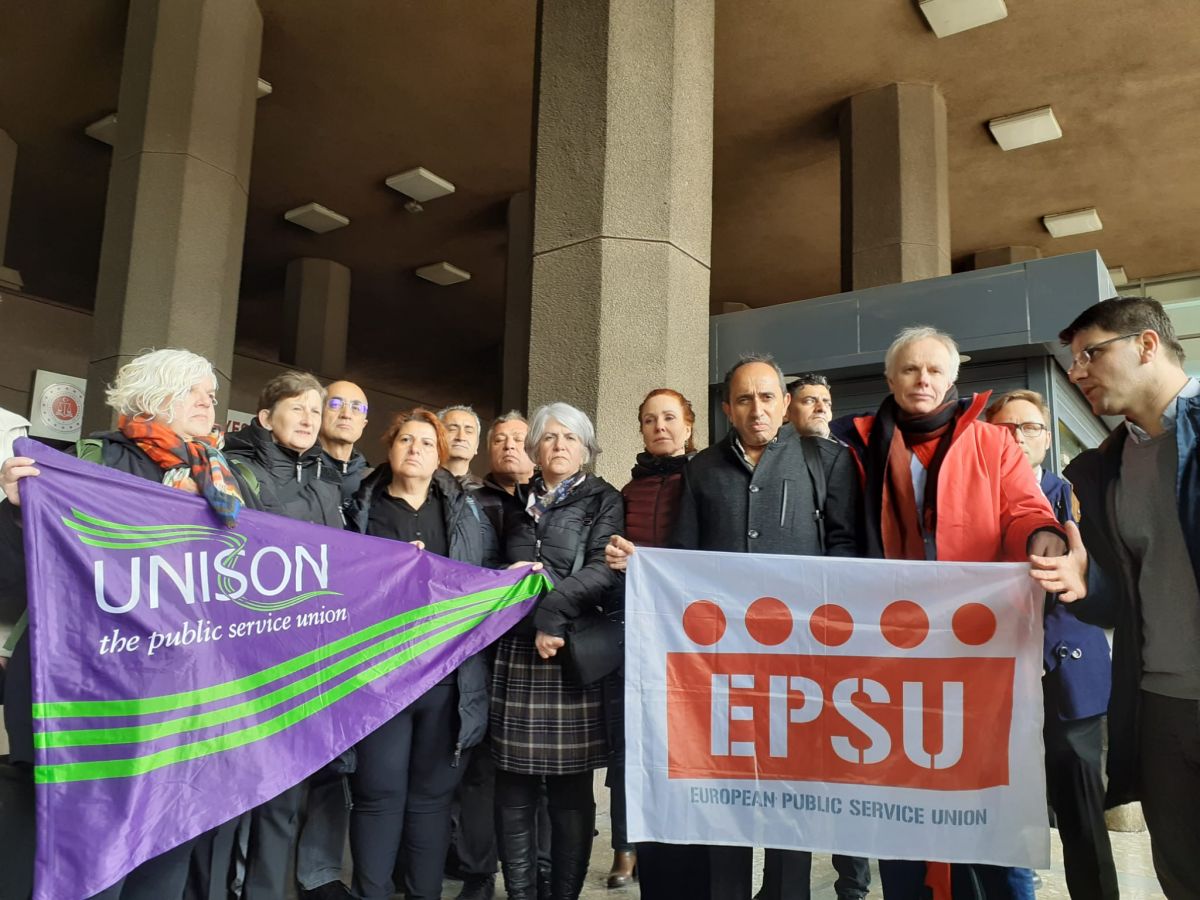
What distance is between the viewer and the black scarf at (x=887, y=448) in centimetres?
273

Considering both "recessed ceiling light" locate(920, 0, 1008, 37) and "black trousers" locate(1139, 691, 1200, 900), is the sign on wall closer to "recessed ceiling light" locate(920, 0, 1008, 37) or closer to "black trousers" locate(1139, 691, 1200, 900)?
"recessed ceiling light" locate(920, 0, 1008, 37)

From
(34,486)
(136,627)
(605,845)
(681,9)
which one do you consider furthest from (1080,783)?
(681,9)

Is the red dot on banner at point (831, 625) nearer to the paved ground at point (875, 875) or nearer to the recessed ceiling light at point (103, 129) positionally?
the paved ground at point (875, 875)

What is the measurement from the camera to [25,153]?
38.4 feet

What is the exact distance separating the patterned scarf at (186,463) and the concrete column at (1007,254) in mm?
12657

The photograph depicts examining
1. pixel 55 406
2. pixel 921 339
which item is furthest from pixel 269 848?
pixel 55 406

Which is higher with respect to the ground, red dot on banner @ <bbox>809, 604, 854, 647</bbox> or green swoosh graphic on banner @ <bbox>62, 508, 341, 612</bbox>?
green swoosh graphic on banner @ <bbox>62, 508, 341, 612</bbox>

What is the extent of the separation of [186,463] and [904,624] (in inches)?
85.1

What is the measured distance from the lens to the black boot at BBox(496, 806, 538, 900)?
3135 millimetres

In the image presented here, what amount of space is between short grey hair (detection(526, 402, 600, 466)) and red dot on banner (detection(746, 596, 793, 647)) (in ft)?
2.93

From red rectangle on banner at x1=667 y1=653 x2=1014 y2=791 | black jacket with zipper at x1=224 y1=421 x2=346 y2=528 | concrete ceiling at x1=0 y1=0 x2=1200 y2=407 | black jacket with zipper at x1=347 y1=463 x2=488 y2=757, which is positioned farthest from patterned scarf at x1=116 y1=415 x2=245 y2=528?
concrete ceiling at x1=0 y1=0 x2=1200 y2=407

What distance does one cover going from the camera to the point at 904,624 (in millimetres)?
2752

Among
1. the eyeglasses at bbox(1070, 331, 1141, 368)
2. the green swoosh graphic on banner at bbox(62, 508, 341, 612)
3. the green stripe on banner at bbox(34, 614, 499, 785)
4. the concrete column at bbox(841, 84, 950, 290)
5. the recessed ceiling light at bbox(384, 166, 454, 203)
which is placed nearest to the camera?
the eyeglasses at bbox(1070, 331, 1141, 368)

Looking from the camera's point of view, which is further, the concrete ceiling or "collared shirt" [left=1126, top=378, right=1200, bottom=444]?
the concrete ceiling
